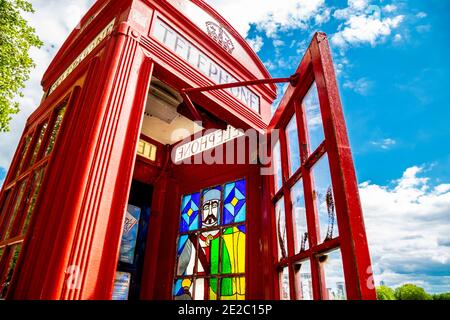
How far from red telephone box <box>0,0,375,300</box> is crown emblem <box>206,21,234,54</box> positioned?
2 centimetres

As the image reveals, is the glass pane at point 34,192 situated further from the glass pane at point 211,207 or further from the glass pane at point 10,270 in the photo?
the glass pane at point 211,207

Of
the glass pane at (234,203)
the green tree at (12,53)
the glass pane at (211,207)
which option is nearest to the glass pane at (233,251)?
the glass pane at (234,203)

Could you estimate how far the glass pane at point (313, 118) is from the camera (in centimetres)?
158

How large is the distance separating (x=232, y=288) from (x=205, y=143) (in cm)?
Answer: 177

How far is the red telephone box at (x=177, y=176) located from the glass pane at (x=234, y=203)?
2 cm

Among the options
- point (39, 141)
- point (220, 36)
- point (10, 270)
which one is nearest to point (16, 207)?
point (10, 270)

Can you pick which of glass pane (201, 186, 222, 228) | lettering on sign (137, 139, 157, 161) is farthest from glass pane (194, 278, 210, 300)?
lettering on sign (137, 139, 157, 161)

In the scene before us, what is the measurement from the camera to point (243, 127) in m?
2.65

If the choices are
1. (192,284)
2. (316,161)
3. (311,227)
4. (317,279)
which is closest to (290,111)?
(316,161)

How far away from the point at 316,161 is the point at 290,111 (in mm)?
638

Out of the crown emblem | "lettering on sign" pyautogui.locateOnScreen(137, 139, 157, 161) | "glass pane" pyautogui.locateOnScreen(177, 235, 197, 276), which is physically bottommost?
"glass pane" pyautogui.locateOnScreen(177, 235, 197, 276)

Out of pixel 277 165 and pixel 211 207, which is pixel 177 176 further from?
pixel 277 165

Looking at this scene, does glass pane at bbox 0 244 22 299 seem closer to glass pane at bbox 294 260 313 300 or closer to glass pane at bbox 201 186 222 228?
glass pane at bbox 294 260 313 300

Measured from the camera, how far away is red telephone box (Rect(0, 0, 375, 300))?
1.29 metres
